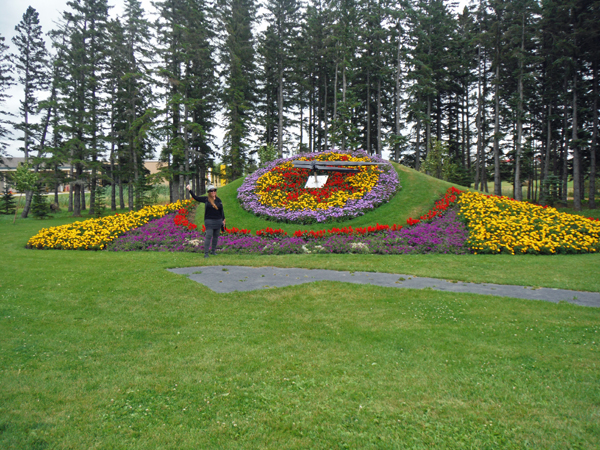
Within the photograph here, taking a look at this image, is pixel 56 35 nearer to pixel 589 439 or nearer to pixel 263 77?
pixel 263 77

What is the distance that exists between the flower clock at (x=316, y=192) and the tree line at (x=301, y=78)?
31.4 feet

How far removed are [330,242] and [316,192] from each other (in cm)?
511

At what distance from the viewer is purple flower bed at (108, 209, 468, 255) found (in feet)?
35.7

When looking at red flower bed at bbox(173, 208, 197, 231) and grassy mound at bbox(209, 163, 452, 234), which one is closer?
grassy mound at bbox(209, 163, 452, 234)

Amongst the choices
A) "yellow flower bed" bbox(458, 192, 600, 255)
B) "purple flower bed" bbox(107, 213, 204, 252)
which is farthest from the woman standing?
"yellow flower bed" bbox(458, 192, 600, 255)

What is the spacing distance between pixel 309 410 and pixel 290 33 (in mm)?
34841

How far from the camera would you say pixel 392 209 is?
1455 centimetres

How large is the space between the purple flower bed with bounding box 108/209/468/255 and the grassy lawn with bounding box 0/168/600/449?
172 inches

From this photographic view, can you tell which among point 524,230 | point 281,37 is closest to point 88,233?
point 524,230

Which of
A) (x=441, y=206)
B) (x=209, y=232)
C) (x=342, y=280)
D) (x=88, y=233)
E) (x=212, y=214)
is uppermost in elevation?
(x=441, y=206)

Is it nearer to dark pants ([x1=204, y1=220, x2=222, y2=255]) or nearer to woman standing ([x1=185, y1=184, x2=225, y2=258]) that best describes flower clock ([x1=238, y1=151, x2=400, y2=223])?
dark pants ([x1=204, y1=220, x2=222, y2=255])

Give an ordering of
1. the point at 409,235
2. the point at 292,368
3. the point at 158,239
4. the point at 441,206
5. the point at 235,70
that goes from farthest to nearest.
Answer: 1. the point at 235,70
2. the point at 441,206
3. the point at 158,239
4. the point at 409,235
5. the point at 292,368

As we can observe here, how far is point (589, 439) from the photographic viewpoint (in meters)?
2.32

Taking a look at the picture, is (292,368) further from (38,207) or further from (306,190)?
(38,207)
